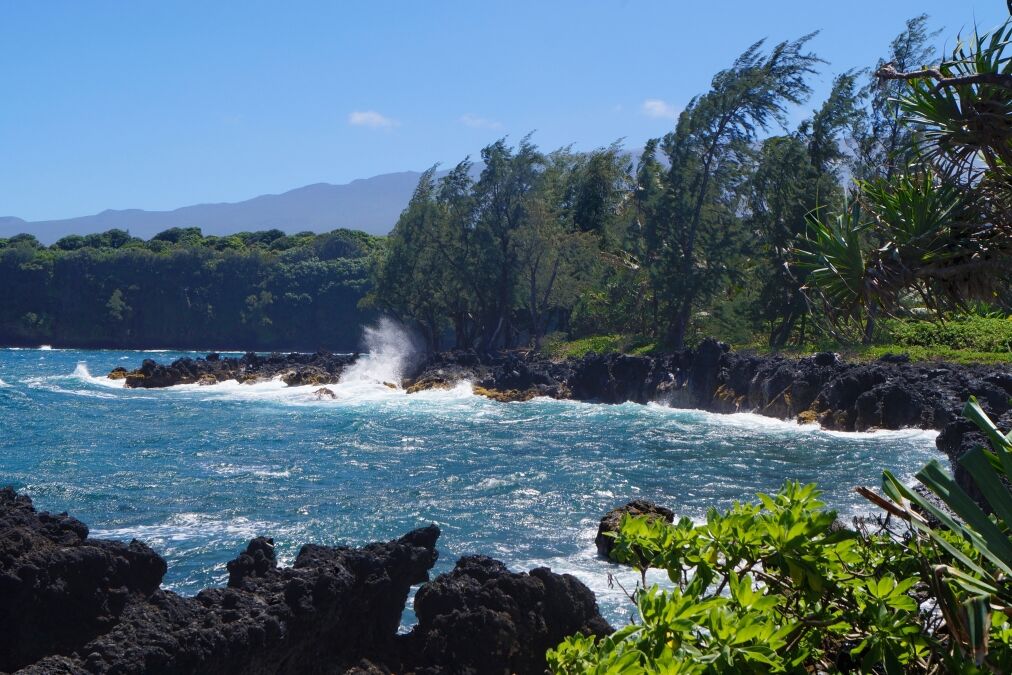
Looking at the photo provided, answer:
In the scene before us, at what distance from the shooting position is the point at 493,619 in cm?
1006

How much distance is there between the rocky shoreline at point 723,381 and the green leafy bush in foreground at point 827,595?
41.1ft

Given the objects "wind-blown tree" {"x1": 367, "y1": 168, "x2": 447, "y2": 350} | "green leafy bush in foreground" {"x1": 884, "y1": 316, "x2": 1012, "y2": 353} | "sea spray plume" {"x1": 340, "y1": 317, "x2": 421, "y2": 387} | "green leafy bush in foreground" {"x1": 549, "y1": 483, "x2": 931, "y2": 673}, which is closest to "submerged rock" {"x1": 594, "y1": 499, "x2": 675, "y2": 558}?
"green leafy bush in foreground" {"x1": 549, "y1": 483, "x2": 931, "y2": 673}

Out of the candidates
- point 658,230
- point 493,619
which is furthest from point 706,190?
point 493,619

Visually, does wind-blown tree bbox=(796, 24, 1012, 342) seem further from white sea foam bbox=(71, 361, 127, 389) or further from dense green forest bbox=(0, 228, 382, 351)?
dense green forest bbox=(0, 228, 382, 351)

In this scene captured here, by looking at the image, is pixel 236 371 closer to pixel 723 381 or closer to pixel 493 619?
pixel 723 381

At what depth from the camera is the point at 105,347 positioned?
289 ft

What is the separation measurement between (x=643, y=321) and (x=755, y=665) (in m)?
44.7

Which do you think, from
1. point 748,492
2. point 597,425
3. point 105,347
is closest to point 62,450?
point 597,425

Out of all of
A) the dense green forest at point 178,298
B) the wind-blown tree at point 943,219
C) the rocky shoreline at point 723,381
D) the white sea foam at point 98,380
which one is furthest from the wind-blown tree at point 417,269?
the wind-blown tree at point 943,219

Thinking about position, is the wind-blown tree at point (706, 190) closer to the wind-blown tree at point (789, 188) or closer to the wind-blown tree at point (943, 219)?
the wind-blown tree at point (789, 188)

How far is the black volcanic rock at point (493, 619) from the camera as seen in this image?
391 inches

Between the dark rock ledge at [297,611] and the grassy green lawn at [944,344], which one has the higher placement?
the grassy green lawn at [944,344]

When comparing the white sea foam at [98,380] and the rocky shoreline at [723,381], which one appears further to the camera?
the white sea foam at [98,380]

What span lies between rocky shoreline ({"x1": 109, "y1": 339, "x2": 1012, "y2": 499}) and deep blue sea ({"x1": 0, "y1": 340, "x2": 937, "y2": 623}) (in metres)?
1.05
